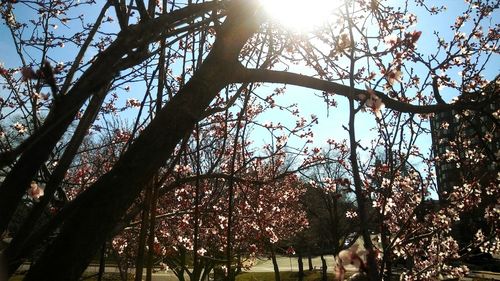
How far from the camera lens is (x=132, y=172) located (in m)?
1.76

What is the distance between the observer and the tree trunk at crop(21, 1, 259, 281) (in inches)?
62.7

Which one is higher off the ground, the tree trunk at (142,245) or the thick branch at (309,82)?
the thick branch at (309,82)

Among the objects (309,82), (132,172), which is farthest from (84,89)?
(309,82)

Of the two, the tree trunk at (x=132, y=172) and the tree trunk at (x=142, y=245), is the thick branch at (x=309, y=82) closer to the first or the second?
the tree trunk at (x=132, y=172)

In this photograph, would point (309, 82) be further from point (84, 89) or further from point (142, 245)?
point (142, 245)

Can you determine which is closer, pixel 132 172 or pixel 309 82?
pixel 132 172

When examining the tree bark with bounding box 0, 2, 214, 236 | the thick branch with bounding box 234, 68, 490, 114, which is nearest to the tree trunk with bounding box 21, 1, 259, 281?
the thick branch with bounding box 234, 68, 490, 114

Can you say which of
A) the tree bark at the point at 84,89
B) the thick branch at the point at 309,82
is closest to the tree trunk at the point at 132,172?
Result: the thick branch at the point at 309,82

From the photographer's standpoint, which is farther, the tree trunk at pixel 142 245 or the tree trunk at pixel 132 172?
the tree trunk at pixel 132 172

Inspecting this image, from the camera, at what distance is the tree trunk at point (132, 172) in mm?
1594

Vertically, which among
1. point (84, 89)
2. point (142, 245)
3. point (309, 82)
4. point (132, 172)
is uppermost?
point (309, 82)

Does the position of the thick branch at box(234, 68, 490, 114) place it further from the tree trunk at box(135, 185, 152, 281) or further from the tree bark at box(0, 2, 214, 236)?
the tree trunk at box(135, 185, 152, 281)

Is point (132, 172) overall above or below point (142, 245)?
above

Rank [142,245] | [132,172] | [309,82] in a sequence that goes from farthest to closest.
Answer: [309,82]
[132,172]
[142,245]
